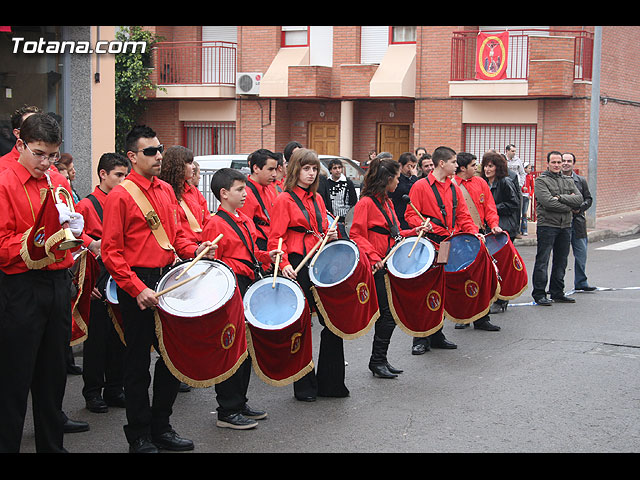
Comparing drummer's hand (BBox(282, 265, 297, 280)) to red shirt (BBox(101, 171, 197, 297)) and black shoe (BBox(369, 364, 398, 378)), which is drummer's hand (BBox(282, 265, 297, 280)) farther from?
black shoe (BBox(369, 364, 398, 378))

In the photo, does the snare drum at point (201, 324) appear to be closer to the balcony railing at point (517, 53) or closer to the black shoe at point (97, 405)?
the black shoe at point (97, 405)

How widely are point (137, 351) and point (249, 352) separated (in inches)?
38.6

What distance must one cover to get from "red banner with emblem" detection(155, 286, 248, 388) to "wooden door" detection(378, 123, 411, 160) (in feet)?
68.5

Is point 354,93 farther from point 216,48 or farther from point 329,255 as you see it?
point 329,255

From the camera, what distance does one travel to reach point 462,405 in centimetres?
671

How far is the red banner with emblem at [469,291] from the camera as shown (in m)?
8.48

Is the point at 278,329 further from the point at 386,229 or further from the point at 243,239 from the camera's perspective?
the point at 386,229

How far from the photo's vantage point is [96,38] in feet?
35.4

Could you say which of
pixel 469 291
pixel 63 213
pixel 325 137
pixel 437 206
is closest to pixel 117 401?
pixel 63 213

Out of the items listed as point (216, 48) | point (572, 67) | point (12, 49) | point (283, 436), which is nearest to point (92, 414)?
point (283, 436)

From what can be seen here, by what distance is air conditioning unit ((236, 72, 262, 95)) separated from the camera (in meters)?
26.3

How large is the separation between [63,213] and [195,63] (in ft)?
75.8

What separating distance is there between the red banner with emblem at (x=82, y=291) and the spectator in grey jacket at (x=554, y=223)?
6.54 metres

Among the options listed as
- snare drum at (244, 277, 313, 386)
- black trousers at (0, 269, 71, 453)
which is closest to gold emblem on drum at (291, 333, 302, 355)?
snare drum at (244, 277, 313, 386)
